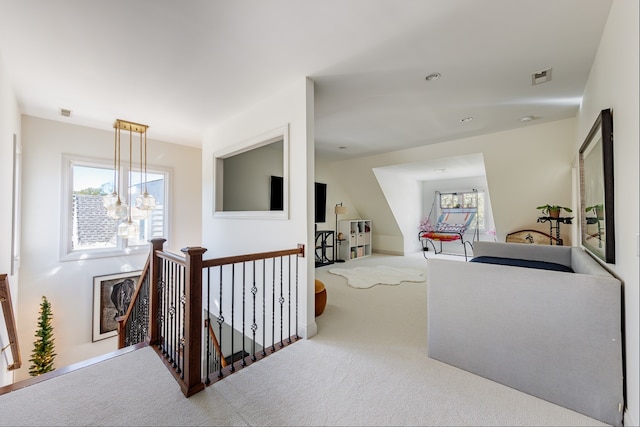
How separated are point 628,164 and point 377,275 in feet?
12.9

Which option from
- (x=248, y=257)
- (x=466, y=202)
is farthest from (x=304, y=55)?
(x=466, y=202)

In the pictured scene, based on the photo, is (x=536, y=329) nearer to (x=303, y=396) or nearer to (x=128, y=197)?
(x=303, y=396)

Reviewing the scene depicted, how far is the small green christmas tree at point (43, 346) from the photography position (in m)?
3.41

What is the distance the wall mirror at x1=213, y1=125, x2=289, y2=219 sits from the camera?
3.63m

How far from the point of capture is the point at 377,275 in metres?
4.99

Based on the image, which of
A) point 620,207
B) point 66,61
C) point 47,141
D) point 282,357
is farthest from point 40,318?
point 620,207

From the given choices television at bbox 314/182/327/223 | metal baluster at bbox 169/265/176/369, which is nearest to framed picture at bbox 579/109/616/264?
metal baluster at bbox 169/265/176/369

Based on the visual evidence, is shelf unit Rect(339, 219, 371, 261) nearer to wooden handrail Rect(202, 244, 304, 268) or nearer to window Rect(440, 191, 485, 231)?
window Rect(440, 191, 485, 231)

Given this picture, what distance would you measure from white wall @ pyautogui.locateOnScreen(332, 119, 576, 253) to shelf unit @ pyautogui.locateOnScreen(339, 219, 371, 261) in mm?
1752

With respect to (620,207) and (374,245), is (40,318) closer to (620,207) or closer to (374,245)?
(620,207)

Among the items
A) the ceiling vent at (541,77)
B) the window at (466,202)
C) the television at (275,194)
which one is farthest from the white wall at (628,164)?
the window at (466,202)

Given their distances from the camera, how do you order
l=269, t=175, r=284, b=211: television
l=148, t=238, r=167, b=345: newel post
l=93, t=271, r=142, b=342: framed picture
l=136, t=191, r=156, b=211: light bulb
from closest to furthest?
l=148, t=238, r=167, b=345: newel post, l=136, t=191, r=156, b=211: light bulb, l=93, t=271, r=142, b=342: framed picture, l=269, t=175, r=284, b=211: television

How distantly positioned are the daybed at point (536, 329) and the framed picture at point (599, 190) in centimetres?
18

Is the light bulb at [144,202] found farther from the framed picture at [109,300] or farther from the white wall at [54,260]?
the framed picture at [109,300]
